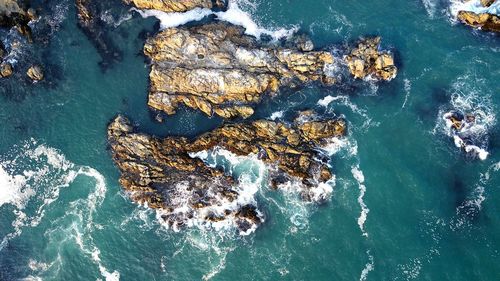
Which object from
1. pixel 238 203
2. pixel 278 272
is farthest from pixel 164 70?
pixel 278 272

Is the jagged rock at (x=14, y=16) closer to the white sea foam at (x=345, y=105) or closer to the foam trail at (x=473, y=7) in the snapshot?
the white sea foam at (x=345, y=105)

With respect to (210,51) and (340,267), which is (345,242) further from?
(210,51)

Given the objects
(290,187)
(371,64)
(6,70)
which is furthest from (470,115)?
(6,70)

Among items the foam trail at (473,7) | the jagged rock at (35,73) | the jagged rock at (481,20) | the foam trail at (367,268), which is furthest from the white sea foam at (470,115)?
the jagged rock at (35,73)

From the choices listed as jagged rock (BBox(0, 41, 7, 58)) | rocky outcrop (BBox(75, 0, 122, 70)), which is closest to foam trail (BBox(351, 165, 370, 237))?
rocky outcrop (BBox(75, 0, 122, 70))

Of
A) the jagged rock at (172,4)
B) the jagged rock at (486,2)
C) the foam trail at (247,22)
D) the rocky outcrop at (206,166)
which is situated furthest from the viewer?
the jagged rock at (172,4)

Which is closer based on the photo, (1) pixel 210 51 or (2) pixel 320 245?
(2) pixel 320 245

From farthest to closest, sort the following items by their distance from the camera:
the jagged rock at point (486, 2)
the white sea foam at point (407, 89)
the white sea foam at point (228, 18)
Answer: the white sea foam at point (228, 18), the jagged rock at point (486, 2), the white sea foam at point (407, 89)
